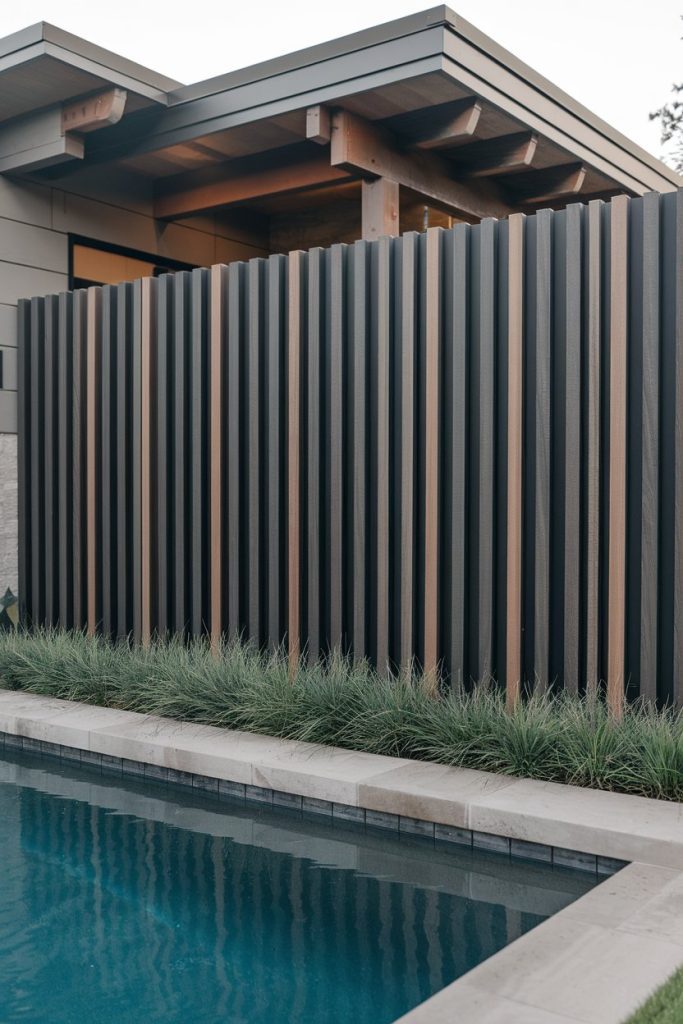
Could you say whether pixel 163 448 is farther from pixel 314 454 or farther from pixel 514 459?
pixel 514 459

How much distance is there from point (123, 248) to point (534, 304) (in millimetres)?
5332

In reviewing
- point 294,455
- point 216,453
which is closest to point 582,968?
point 294,455

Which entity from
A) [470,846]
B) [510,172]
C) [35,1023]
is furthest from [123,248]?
[35,1023]

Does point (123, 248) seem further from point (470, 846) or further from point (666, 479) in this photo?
point (470, 846)

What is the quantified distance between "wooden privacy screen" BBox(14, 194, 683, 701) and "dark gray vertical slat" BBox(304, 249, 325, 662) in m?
0.02

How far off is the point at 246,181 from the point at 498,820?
6.90m

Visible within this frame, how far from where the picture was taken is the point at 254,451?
21.8ft

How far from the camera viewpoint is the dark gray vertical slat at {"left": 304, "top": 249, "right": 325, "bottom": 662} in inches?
250

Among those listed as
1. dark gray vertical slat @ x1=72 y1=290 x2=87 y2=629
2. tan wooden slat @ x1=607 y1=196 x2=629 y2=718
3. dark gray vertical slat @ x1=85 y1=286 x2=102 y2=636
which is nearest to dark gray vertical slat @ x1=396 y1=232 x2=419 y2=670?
tan wooden slat @ x1=607 y1=196 x2=629 y2=718

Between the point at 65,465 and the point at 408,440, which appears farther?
the point at 65,465

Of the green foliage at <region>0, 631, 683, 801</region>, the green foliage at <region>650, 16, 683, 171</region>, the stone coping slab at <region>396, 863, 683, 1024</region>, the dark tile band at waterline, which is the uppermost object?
the green foliage at <region>650, 16, 683, 171</region>

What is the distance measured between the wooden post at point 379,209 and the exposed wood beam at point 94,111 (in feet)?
6.55

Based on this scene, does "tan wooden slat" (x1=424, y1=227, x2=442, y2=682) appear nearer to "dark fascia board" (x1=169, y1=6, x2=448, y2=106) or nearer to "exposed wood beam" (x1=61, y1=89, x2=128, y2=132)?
"dark fascia board" (x1=169, y1=6, x2=448, y2=106)

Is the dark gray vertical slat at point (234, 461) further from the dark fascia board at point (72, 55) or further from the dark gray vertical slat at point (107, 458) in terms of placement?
the dark fascia board at point (72, 55)
